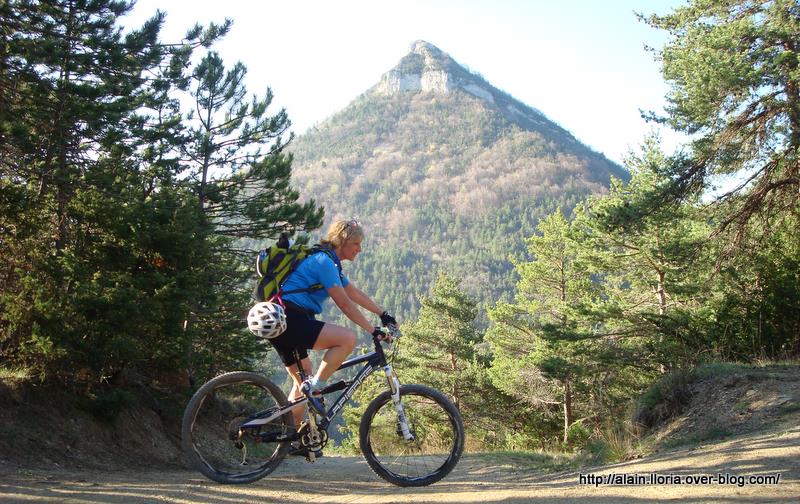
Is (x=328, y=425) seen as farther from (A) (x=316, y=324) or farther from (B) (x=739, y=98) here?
(B) (x=739, y=98)

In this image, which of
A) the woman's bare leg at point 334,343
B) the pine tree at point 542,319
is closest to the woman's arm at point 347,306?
the woman's bare leg at point 334,343

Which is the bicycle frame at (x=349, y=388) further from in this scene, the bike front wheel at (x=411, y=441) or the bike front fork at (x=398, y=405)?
the bike front wheel at (x=411, y=441)

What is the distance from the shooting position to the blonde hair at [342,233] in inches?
194

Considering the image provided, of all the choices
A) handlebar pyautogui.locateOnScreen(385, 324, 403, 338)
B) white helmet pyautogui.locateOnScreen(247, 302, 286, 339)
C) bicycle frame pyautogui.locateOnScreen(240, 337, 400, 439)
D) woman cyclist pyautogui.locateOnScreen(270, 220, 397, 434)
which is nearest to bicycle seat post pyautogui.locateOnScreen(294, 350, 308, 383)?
woman cyclist pyautogui.locateOnScreen(270, 220, 397, 434)

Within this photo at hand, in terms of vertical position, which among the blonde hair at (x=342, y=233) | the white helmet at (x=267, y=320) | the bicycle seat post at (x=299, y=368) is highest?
the blonde hair at (x=342, y=233)

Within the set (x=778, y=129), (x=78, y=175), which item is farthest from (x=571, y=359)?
(x=78, y=175)

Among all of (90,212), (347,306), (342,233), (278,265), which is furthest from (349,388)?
(90,212)

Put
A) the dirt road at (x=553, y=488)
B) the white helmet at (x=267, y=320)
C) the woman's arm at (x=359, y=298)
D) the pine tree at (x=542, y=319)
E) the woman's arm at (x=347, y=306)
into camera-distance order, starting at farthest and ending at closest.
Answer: the pine tree at (x=542, y=319)
the woman's arm at (x=359, y=298)
the woman's arm at (x=347, y=306)
the white helmet at (x=267, y=320)
the dirt road at (x=553, y=488)

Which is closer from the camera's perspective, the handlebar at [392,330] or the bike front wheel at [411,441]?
the handlebar at [392,330]

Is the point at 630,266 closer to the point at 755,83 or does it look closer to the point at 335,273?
the point at 755,83

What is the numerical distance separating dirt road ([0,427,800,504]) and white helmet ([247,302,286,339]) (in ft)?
3.96

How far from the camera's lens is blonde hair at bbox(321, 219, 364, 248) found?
4.93m

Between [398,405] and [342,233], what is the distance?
4.90 feet

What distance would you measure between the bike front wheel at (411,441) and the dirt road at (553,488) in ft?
0.55
